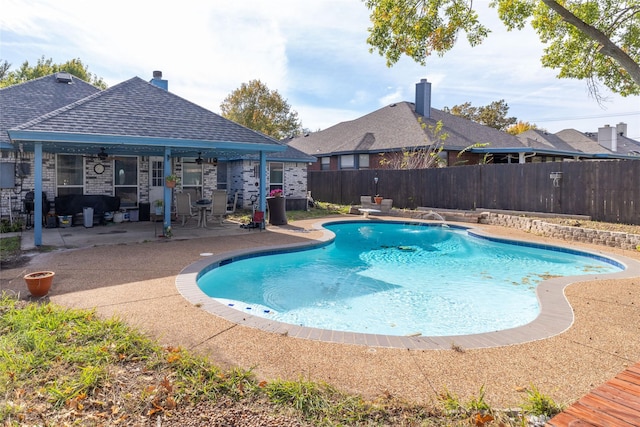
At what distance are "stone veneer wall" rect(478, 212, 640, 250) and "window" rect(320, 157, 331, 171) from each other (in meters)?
12.7

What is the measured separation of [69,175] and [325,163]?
15631 mm

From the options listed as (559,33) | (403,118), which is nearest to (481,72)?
(559,33)

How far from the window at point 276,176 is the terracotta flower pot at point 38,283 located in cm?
1322

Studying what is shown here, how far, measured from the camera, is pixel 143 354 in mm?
3301

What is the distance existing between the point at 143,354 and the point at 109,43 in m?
10.6

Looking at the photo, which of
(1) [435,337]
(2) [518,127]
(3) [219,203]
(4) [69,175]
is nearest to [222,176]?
(4) [69,175]

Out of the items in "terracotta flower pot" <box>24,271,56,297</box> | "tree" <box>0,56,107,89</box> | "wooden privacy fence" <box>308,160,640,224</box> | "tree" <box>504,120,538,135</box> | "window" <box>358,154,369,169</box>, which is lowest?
"terracotta flower pot" <box>24,271,56,297</box>

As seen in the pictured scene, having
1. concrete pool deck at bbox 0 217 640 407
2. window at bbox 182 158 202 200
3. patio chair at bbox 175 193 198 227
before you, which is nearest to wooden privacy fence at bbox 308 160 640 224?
concrete pool deck at bbox 0 217 640 407

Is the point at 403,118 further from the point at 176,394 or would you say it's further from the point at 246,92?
the point at 176,394

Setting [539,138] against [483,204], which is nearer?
[483,204]

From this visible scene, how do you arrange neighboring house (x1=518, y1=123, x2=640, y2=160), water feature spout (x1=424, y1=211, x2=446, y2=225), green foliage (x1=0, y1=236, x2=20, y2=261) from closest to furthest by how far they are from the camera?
green foliage (x1=0, y1=236, x2=20, y2=261) → water feature spout (x1=424, y1=211, x2=446, y2=225) → neighboring house (x1=518, y1=123, x2=640, y2=160)

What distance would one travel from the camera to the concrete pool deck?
293 centimetres

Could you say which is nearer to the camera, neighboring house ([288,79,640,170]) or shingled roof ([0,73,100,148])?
shingled roof ([0,73,100,148])

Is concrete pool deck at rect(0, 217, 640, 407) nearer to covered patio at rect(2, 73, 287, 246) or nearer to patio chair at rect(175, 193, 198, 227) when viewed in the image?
covered patio at rect(2, 73, 287, 246)
